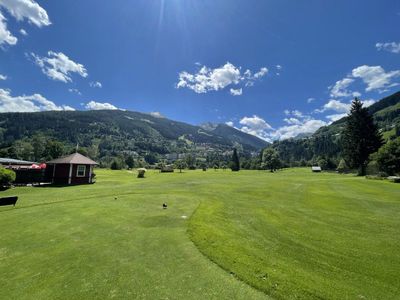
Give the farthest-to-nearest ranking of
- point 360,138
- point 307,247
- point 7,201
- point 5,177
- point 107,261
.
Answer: point 360,138
point 5,177
point 7,201
point 307,247
point 107,261

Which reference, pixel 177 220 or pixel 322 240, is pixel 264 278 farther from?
pixel 177 220

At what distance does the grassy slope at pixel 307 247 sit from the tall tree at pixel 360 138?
49.1 metres

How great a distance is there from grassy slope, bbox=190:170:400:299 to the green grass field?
43 mm

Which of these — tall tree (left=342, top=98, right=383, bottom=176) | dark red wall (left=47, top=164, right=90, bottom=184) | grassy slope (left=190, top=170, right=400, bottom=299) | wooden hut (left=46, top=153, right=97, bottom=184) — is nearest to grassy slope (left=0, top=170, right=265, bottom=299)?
grassy slope (left=190, top=170, right=400, bottom=299)

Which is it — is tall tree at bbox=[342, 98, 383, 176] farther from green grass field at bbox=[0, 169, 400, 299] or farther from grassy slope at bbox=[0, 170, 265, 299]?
grassy slope at bbox=[0, 170, 265, 299]

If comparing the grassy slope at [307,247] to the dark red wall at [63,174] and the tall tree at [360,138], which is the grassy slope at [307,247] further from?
the tall tree at [360,138]

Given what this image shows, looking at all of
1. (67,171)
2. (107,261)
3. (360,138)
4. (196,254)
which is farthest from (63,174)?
(360,138)

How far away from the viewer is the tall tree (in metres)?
59.4

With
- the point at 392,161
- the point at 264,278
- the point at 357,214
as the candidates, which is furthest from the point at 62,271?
the point at 392,161

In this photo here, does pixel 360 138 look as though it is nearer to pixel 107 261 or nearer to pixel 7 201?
pixel 107 261

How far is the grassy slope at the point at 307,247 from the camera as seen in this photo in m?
6.96

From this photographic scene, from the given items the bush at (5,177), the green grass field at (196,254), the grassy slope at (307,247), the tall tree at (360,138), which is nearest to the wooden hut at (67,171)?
the bush at (5,177)

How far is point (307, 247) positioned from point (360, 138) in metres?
62.7

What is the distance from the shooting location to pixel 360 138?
60.2 meters
